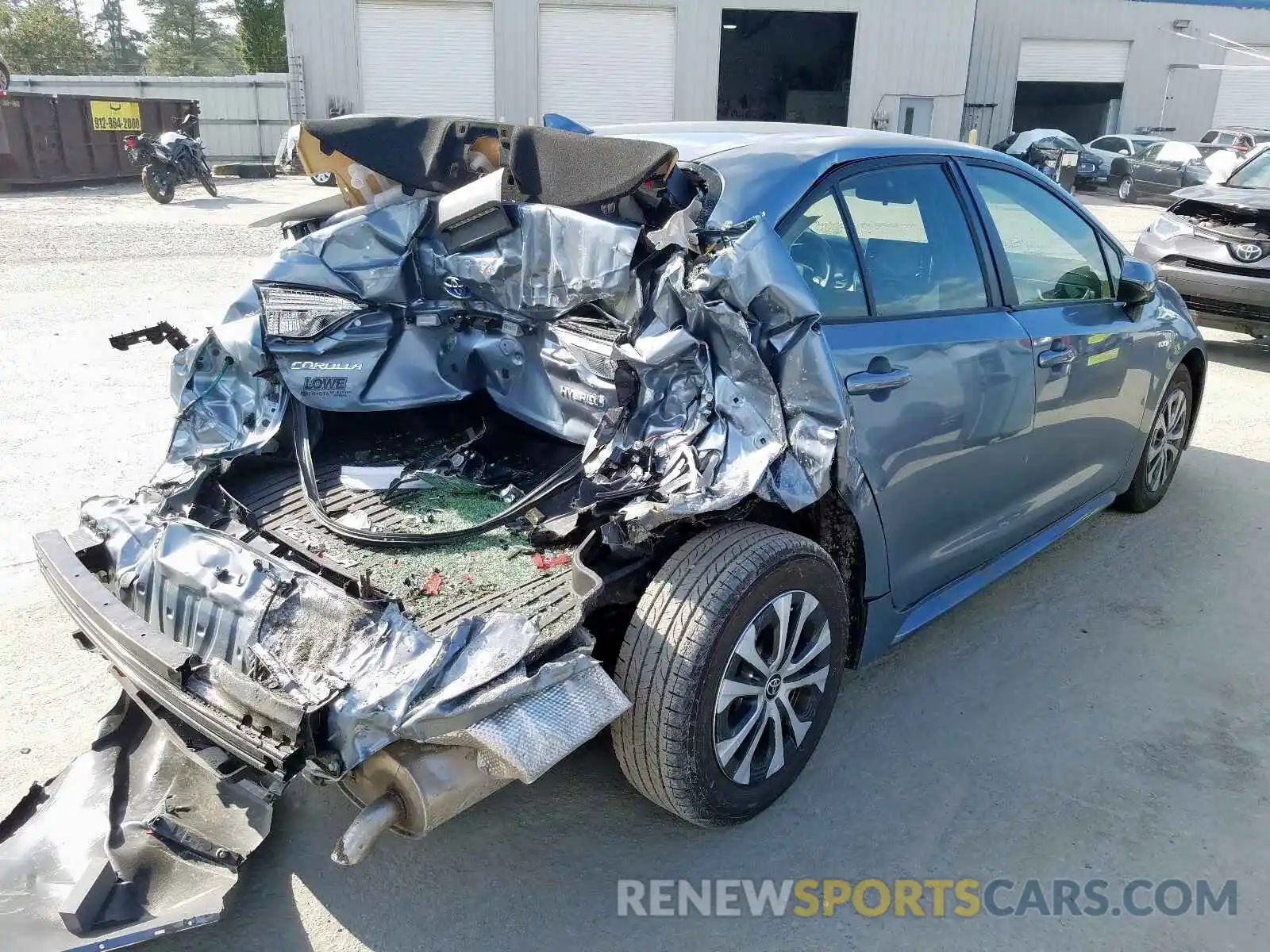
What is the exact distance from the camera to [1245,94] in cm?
3262

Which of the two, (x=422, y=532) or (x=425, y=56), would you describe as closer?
(x=422, y=532)

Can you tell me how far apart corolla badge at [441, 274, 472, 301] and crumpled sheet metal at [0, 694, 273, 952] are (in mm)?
1664

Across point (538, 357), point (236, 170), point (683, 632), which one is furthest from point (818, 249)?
point (236, 170)

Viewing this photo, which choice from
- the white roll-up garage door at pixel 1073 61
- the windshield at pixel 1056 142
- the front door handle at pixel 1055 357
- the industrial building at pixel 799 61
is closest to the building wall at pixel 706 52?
the industrial building at pixel 799 61

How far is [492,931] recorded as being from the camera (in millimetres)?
2432

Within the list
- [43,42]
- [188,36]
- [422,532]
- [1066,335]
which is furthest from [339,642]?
[188,36]

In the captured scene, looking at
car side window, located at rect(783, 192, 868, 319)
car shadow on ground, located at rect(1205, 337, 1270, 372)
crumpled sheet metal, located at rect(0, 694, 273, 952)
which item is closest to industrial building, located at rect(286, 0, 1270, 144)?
car shadow on ground, located at rect(1205, 337, 1270, 372)

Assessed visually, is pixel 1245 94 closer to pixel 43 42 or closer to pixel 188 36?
pixel 43 42

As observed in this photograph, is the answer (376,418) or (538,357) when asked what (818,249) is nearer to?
(538,357)

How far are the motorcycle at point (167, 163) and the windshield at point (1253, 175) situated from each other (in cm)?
1560

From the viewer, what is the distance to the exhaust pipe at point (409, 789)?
2.10 m

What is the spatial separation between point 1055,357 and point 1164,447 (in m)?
1.69

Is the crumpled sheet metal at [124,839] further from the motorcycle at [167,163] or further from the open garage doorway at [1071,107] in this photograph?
the open garage doorway at [1071,107]

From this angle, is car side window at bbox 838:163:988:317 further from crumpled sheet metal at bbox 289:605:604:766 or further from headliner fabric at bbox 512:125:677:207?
crumpled sheet metal at bbox 289:605:604:766
